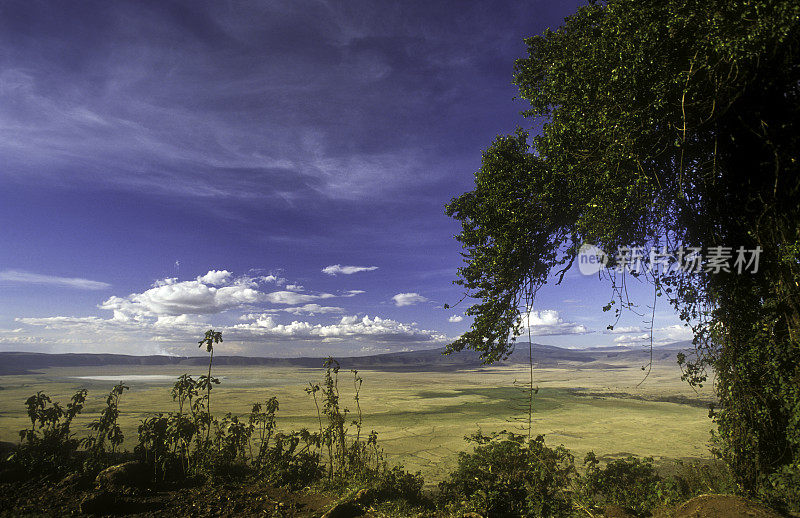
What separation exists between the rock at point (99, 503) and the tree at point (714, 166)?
35.8 ft

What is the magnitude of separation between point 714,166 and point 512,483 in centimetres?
750

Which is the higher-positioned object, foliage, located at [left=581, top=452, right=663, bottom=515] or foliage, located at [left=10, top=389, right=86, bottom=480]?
foliage, located at [left=10, top=389, right=86, bottom=480]

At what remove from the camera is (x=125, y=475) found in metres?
7.95

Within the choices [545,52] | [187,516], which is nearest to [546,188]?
[545,52]

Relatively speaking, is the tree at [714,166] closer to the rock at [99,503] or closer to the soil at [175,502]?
the soil at [175,502]

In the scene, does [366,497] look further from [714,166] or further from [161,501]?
[714,166]

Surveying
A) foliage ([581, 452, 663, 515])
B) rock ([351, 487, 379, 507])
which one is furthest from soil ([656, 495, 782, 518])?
rock ([351, 487, 379, 507])

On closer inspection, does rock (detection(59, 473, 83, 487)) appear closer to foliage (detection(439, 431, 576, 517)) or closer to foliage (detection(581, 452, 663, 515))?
foliage (detection(439, 431, 576, 517))

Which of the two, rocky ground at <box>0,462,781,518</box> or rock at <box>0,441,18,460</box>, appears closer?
rocky ground at <box>0,462,781,518</box>

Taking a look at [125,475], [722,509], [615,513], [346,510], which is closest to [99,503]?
[125,475]

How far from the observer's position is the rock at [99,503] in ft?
22.2

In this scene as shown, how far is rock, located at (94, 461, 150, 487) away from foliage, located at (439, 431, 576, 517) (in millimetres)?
6520

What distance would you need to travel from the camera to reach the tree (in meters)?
7.03

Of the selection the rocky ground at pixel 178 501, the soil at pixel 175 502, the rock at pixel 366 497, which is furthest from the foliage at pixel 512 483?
the rock at pixel 366 497
